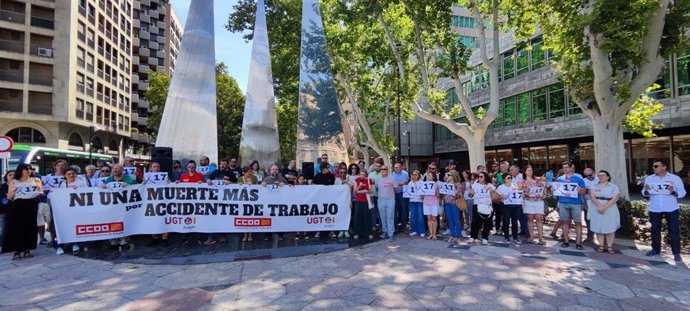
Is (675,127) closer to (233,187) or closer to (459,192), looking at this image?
(459,192)

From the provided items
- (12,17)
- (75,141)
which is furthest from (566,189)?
(75,141)

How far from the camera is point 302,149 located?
1363 cm

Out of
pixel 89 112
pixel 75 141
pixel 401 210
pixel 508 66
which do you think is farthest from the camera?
pixel 89 112

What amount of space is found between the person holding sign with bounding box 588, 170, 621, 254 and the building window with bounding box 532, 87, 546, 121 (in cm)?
2150

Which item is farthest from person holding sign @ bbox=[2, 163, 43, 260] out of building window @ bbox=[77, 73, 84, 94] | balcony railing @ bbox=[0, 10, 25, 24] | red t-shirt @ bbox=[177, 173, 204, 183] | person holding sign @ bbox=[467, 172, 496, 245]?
building window @ bbox=[77, 73, 84, 94]

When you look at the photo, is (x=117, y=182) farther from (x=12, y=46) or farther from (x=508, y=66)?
(x=12, y=46)

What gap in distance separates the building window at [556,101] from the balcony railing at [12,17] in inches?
1726

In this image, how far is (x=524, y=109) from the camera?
2984cm

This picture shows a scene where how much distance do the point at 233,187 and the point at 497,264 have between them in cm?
549

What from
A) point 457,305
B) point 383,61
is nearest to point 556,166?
point 383,61

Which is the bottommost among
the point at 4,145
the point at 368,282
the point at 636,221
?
the point at 368,282

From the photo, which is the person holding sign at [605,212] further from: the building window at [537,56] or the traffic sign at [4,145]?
the building window at [537,56]

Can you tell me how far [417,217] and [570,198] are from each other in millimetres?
3337

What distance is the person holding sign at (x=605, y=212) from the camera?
26.4 ft
